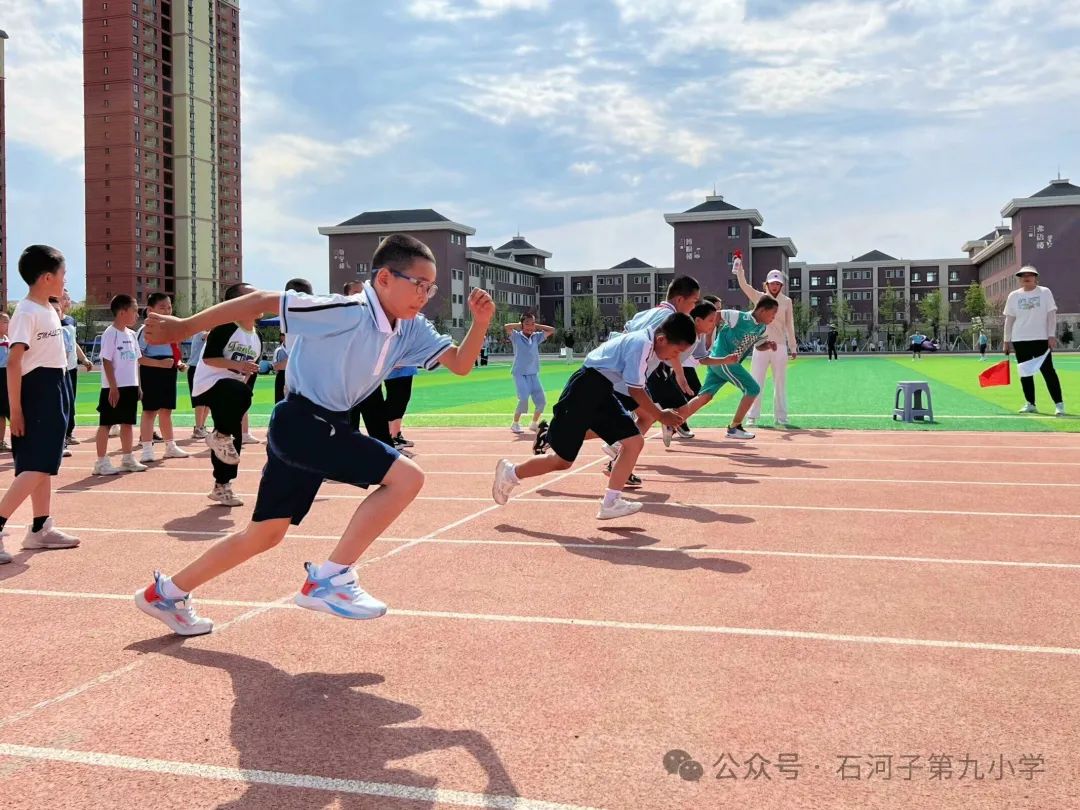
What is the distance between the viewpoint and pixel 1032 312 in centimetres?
1562

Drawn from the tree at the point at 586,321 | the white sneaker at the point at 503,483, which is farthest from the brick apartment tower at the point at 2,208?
the white sneaker at the point at 503,483

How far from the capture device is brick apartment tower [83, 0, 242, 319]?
358ft

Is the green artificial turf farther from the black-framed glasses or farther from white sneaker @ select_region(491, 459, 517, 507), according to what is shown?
the black-framed glasses

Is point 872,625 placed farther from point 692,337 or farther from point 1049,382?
point 1049,382

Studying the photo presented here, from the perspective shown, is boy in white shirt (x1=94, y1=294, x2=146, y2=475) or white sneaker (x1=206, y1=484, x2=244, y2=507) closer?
white sneaker (x1=206, y1=484, x2=244, y2=507)

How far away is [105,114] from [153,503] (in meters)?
117

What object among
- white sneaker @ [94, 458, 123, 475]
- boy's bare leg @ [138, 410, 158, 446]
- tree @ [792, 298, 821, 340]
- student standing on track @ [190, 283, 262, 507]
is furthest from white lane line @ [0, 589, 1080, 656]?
tree @ [792, 298, 821, 340]

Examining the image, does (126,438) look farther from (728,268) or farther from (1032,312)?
(728,268)

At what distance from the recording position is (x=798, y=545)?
6230mm

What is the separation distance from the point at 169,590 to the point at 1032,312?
15040 mm

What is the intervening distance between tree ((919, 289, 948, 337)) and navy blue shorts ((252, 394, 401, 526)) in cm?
11776

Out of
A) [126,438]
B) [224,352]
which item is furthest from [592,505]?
[126,438]

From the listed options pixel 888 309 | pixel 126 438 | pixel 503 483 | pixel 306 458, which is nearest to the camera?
pixel 306 458

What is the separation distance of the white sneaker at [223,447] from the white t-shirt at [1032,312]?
12729mm
